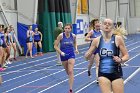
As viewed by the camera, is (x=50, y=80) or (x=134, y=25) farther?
(x=134, y=25)

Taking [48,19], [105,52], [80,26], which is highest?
[48,19]

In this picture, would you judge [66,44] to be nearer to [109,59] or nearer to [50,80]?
[50,80]

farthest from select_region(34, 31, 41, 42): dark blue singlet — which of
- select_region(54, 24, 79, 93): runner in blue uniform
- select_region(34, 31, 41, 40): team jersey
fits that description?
select_region(54, 24, 79, 93): runner in blue uniform

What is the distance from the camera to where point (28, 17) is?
21734mm

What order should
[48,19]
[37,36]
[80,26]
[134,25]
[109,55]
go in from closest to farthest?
[109,55], [37,36], [48,19], [80,26], [134,25]

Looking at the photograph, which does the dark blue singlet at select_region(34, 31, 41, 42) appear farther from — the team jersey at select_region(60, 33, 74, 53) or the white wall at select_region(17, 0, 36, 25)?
the team jersey at select_region(60, 33, 74, 53)

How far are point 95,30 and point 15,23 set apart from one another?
11925 millimetres

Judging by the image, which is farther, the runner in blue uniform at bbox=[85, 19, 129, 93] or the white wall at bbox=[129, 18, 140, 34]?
the white wall at bbox=[129, 18, 140, 34]

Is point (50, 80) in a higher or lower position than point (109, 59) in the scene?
lower

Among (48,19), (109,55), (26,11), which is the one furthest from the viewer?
(48,19)

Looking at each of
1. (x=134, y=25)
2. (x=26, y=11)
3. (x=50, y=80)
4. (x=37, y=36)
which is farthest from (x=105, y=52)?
(x=134, y=25)

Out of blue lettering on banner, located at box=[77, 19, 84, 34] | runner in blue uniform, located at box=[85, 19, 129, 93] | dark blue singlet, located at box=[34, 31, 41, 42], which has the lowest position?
runner in blue uniform, located at box=[85, 19, 129, 93]

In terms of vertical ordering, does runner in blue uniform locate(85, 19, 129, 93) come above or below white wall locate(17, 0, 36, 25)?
below

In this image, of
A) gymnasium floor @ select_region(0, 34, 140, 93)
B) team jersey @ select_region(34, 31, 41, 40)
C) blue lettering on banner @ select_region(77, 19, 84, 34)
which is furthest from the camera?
blue lettering on banner @ select_region(77, 19, 84, 34)
